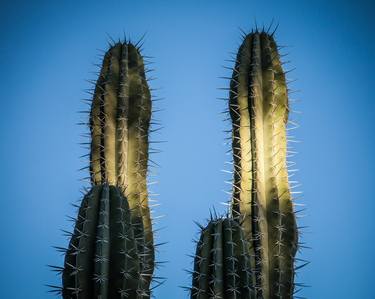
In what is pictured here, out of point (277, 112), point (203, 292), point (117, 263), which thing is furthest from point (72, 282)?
point (277, 112)

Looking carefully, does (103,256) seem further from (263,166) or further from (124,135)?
(263,166)

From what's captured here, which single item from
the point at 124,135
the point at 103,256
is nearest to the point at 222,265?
the point at 103,256

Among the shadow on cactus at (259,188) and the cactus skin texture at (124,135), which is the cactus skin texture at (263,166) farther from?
the cactus skin texture at (124,135)

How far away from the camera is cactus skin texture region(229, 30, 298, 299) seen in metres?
3.59

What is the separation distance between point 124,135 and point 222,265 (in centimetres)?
127

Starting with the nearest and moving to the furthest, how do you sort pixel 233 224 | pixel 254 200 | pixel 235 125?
1. pixel 233 224
2. pixel 254 200
3. pixel 235 125

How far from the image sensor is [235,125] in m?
3.94

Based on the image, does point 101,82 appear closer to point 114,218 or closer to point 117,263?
point 114,218

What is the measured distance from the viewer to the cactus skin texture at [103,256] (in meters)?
2.90

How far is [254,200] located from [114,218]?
1111 millimetres

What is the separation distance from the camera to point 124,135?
12.5 feet

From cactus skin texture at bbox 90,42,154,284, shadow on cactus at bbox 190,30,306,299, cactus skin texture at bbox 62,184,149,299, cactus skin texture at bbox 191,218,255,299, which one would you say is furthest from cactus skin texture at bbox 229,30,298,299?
cactus skin texture at bbox 62,184,149,299

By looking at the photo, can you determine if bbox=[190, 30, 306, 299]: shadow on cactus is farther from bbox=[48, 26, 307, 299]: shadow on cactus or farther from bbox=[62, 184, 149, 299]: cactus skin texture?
bbox=[62, 184, 149, 299]: cactus skin texture

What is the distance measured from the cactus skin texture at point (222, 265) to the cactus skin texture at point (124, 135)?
655 mm
